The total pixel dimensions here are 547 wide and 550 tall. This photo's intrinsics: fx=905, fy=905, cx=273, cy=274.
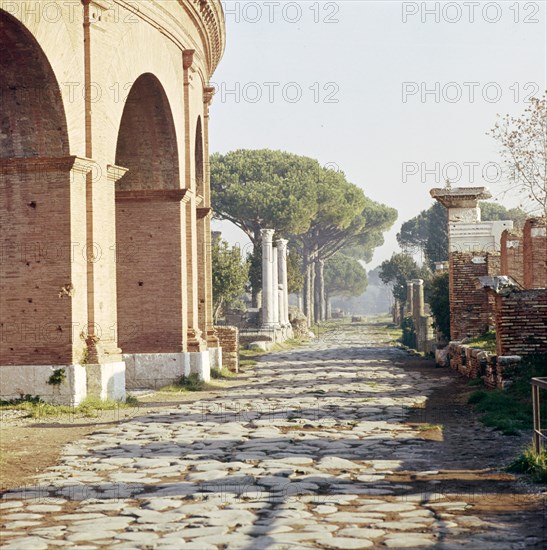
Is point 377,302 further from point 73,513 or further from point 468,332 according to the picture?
point 73,513

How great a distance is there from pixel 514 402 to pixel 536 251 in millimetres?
6486

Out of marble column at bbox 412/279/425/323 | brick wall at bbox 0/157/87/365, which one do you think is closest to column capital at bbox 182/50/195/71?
brick wall at bbox 0/157/87/365

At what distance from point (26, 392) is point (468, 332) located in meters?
9.67

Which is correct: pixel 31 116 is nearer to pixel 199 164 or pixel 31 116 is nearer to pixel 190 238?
pixel 190 238

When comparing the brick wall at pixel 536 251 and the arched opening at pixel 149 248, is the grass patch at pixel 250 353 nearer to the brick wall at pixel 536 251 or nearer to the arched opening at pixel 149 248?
the arched opening at pixel 149 248

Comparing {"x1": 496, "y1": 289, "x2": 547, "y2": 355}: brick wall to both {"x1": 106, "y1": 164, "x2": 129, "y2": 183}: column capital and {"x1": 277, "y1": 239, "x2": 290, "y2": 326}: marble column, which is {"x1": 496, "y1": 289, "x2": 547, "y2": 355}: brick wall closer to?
{"x1": 106, "y1": 164, "x2": 129, "y2": 183}: column capital

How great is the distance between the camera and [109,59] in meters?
12.2

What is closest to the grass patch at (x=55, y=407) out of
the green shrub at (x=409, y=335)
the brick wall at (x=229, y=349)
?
the brick wall at (x=229, y=349)

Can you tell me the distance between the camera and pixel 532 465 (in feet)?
20.0

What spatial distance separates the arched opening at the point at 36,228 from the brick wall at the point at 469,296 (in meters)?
9.08

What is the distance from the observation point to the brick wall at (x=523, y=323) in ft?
37.8

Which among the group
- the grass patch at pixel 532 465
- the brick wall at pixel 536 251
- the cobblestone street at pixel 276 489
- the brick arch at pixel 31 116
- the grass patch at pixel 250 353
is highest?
the brick arch at pixel 31 116

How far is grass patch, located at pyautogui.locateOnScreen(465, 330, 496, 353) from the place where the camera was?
46.8 ft

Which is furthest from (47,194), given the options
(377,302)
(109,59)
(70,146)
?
(377,302)
